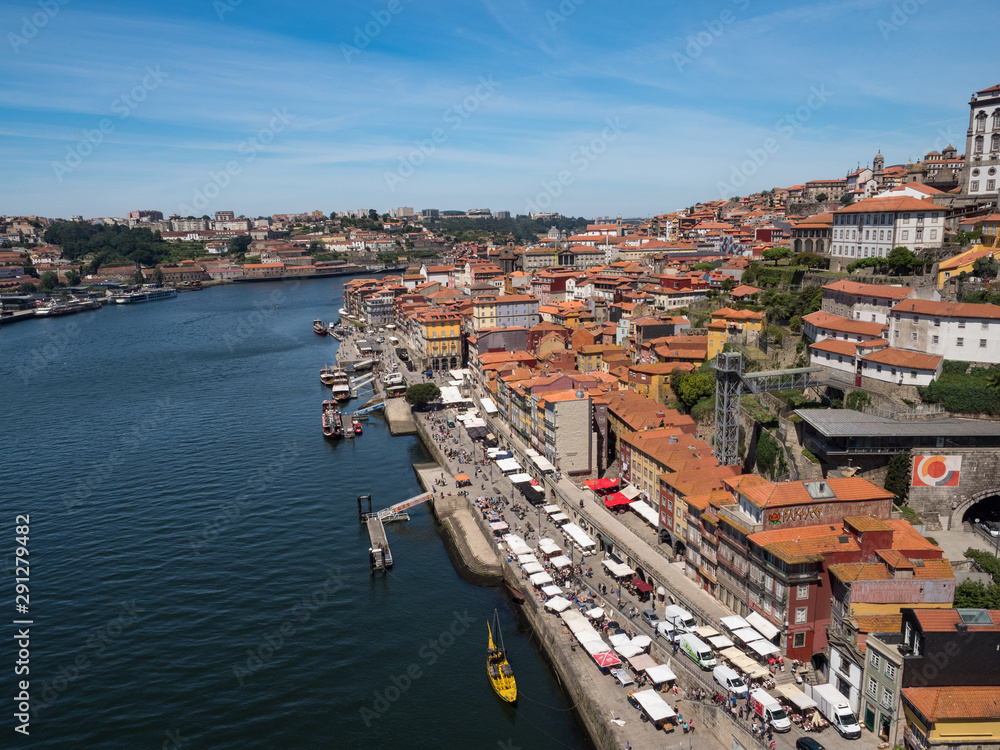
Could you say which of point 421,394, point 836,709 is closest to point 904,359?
point 836,709


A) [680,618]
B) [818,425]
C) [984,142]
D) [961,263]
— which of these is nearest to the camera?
[680,618]

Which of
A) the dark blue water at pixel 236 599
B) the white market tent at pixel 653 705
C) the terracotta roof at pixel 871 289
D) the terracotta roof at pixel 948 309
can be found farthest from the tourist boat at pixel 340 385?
the white market tent at pixel 653 705

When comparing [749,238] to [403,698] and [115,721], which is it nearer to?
[403,698]

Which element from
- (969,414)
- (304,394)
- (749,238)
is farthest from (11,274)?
(969,414)

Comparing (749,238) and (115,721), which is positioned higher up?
(749,238)

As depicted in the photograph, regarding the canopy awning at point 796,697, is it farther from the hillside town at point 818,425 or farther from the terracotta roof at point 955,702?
the terracotta roof at point 955,702

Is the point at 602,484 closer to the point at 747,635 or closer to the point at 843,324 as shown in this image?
the point at 747,635
